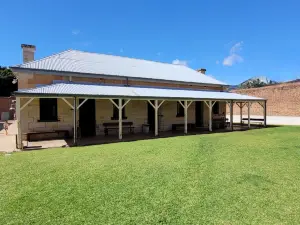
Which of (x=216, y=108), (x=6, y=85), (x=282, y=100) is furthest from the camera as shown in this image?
(x=6, y=85)

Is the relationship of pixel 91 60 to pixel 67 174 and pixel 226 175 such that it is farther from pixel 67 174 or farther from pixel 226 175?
pixel 226 175

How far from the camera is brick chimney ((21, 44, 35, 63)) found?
571 inches

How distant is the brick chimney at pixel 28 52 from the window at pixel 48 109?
420 centimetres

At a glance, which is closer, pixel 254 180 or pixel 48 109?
pixel 254 180

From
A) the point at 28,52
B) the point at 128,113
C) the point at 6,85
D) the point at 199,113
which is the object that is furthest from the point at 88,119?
the point at 6,85

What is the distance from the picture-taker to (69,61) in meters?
14.8

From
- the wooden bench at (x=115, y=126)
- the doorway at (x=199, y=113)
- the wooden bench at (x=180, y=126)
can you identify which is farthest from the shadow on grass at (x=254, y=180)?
the doorway at (x=199, y=113)

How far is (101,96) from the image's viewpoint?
35.3 ft

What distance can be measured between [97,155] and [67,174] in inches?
86.2

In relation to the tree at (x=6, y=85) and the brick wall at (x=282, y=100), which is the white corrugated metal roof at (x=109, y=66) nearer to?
the brick wall at (x=282, y=100)

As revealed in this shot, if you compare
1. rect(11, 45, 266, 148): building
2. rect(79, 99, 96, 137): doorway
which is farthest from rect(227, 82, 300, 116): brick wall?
rect(79, 99, 96, 137): doorway

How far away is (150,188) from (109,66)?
1269cm

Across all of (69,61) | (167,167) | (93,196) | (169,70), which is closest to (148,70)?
(169,70)

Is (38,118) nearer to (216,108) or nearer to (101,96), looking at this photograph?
(101,96)
